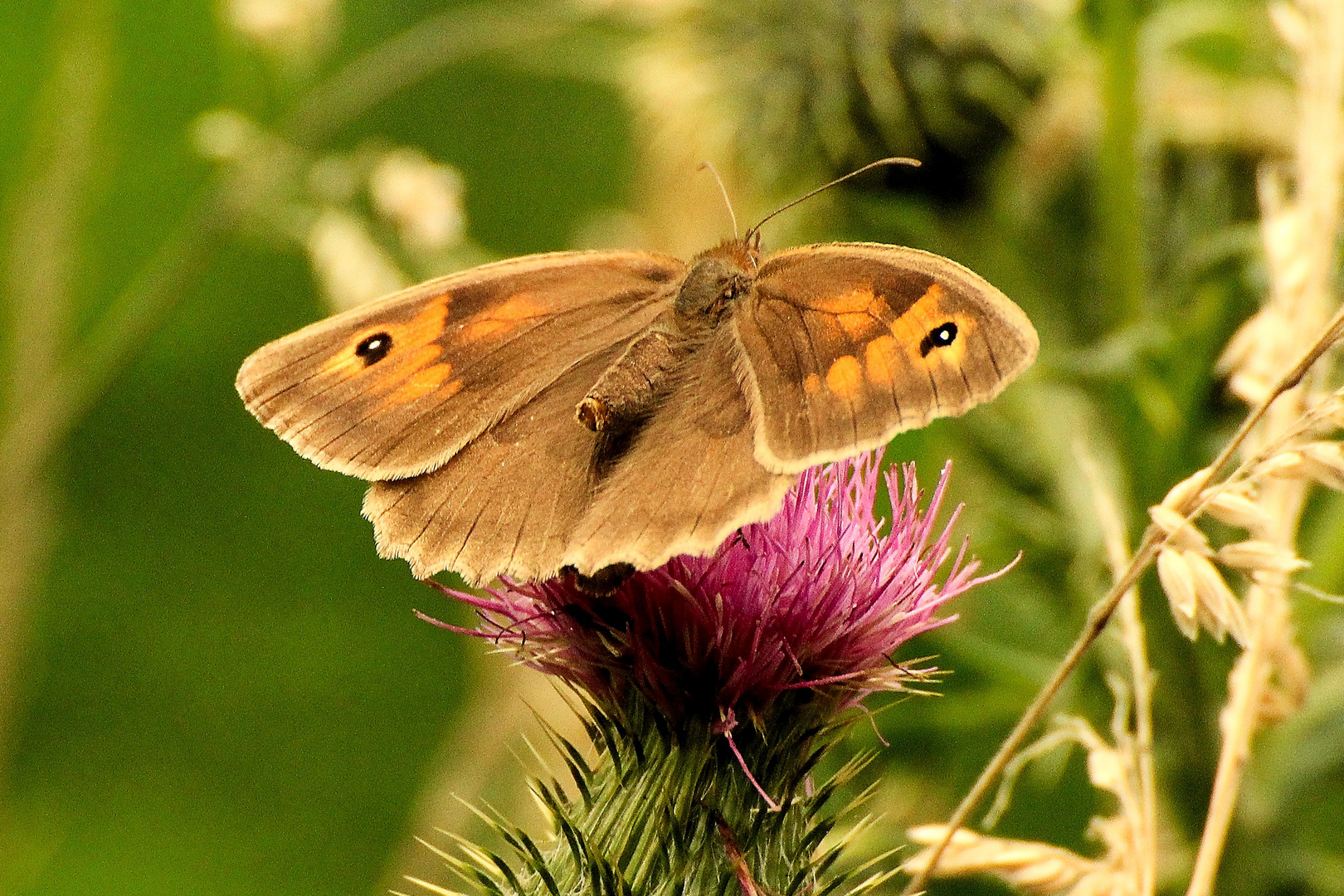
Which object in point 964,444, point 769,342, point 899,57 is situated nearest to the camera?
point 769,342

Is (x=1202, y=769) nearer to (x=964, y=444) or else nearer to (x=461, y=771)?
(x=964, y=444)

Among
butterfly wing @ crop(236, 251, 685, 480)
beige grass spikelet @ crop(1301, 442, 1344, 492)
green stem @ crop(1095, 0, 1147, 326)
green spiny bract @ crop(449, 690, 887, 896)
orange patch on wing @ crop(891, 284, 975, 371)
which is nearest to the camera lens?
beige grass spikelet @ crop(1301, 442, 1344, 492)

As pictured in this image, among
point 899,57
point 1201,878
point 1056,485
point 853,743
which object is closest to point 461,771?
point 853,743

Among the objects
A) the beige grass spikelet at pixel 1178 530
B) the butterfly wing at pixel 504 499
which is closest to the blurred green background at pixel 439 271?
the butterfly wing at pixel 504 499

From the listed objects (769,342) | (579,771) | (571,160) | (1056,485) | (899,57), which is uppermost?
(571,160)

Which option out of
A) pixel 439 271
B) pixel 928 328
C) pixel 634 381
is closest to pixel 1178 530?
pixel 928 328

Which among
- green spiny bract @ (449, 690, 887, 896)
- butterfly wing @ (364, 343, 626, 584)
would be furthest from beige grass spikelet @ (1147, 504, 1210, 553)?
butterfly wing @ (364, 343, 626, 584)

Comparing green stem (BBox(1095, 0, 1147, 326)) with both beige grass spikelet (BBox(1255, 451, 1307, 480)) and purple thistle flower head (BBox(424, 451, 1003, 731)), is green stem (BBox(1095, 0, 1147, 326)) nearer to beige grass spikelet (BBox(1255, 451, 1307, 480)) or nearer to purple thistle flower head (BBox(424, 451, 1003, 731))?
purple thistle flower head (BBox(424, 451, 1003, 731))
